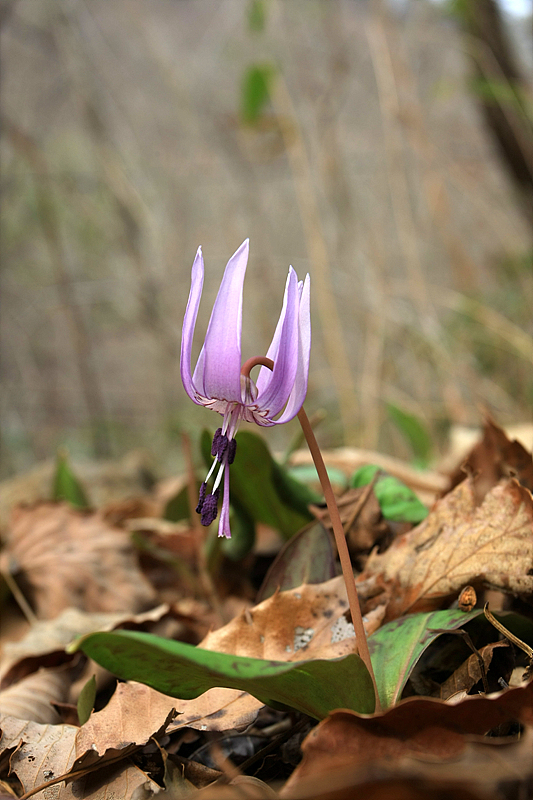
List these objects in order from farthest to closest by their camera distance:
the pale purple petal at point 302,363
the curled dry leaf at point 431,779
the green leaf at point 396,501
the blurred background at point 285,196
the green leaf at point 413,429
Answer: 1. the blurred background at point 285,196
2. the green leaf at point 413,429
3. the green leaf at point 396,501
4. the pale purple petal at point 302,363
5. the curled dry leaf at point 431,779

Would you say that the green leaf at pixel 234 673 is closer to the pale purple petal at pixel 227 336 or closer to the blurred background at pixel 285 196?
the pale purple petal at pixel 227 336

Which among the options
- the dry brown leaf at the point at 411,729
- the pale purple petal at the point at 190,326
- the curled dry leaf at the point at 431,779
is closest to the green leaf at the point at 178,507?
the pale purple petal at the point at 190,326

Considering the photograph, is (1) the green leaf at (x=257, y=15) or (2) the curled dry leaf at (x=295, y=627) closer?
(2) the curled dry leaf at (x=295, y=627)

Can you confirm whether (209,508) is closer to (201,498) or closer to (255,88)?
(201,498)

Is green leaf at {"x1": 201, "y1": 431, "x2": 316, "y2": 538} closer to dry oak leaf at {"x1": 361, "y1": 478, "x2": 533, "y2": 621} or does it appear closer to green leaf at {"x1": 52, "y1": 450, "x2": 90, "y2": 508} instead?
dry oak leaf at {"x1": 361, "y1": 478, "x2": 533, "y2": 621}

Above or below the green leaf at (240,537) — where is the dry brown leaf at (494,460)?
above

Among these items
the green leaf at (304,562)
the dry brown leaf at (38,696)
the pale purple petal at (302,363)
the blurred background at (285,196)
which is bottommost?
the dry brown leaf at (38,696)

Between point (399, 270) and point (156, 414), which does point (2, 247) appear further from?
point (399, 270)

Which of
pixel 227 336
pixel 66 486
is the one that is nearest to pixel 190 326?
pixel 227 336
